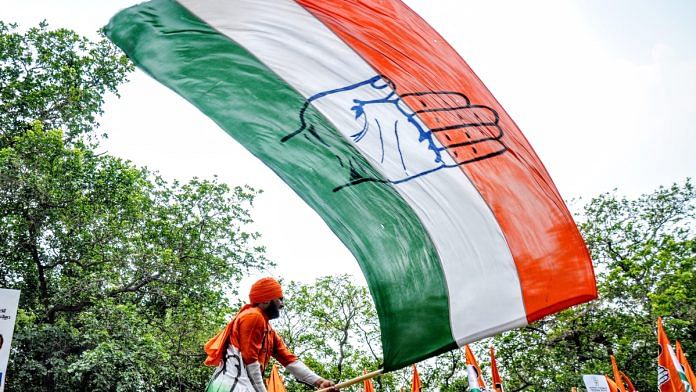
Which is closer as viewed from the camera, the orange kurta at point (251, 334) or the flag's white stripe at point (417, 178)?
the flag's white stripe at point (417, 178)

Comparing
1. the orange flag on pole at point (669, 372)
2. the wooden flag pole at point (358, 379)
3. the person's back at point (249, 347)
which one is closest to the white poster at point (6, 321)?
the person's back at point (249, 347)

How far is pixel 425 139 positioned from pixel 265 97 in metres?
0.77

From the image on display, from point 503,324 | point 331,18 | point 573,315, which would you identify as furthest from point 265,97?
point 573,315

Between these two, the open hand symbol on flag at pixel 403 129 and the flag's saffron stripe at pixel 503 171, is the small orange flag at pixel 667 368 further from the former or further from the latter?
the open hand symbol on flag at pixel 403 129

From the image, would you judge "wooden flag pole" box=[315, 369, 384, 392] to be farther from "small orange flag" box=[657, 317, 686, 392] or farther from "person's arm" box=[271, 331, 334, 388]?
"small orange flag" box=[657, 317, 686, 392]

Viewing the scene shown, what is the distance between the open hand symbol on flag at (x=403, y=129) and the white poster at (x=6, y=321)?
14.7ft

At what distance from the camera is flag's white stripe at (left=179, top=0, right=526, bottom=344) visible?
2744 millimetres

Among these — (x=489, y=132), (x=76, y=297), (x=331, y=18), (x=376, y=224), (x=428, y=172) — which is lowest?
(x=376, y=224)

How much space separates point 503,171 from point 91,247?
12.8m

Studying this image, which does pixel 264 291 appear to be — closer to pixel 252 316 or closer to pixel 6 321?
pixel 252 316

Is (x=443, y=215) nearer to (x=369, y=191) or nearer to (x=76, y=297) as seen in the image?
(x=369, y=191)

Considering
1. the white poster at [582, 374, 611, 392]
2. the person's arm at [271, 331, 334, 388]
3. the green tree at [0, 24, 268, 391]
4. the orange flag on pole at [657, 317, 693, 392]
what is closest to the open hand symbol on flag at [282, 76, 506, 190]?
the person's arm at [271, 331, 334, 388]

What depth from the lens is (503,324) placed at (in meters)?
2.83

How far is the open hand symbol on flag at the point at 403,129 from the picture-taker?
2.85 metres
